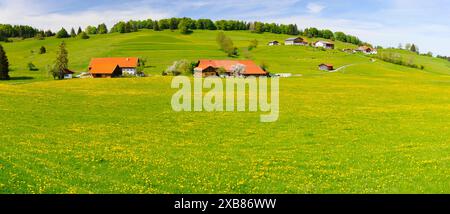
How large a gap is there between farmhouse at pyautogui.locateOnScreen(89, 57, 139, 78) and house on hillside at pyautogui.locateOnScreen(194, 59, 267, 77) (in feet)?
71.2

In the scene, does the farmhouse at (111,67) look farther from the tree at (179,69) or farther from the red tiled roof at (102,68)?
the tree at (179,69)

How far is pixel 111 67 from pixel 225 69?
37.3 meters

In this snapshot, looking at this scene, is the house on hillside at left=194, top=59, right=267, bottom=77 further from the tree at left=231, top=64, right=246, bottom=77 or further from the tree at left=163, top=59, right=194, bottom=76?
A: the tree at left=163, top=59, right=194, bottom=76

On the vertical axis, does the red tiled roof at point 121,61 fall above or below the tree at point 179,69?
above

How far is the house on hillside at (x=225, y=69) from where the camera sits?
5364 inches

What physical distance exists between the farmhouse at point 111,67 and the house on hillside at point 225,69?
21.7 m

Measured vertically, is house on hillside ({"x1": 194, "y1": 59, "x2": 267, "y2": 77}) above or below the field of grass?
above

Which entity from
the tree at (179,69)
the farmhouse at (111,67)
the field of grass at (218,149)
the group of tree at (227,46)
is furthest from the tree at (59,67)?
the group of tree at (227,46)

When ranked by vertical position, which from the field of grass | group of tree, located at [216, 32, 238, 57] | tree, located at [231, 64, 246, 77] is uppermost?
group of tree, located at [216, 32, 238, 57]

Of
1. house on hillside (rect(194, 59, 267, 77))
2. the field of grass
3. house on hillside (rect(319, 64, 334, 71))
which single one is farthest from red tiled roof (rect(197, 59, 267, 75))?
the field of grass

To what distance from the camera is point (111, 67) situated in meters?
133

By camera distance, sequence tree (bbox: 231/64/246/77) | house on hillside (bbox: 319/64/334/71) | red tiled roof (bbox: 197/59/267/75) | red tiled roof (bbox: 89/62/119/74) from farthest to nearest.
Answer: house on hillside (bbox: 319/64/334/71) → tree (bbox: 231/64/246/77) → red tiled roof (bbox: 197/59/267/75) → red tiled roof (bbox: 89/62/119/74)

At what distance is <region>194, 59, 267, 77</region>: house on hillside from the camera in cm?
13625

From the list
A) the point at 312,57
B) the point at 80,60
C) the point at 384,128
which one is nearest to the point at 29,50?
the point at 80,60
